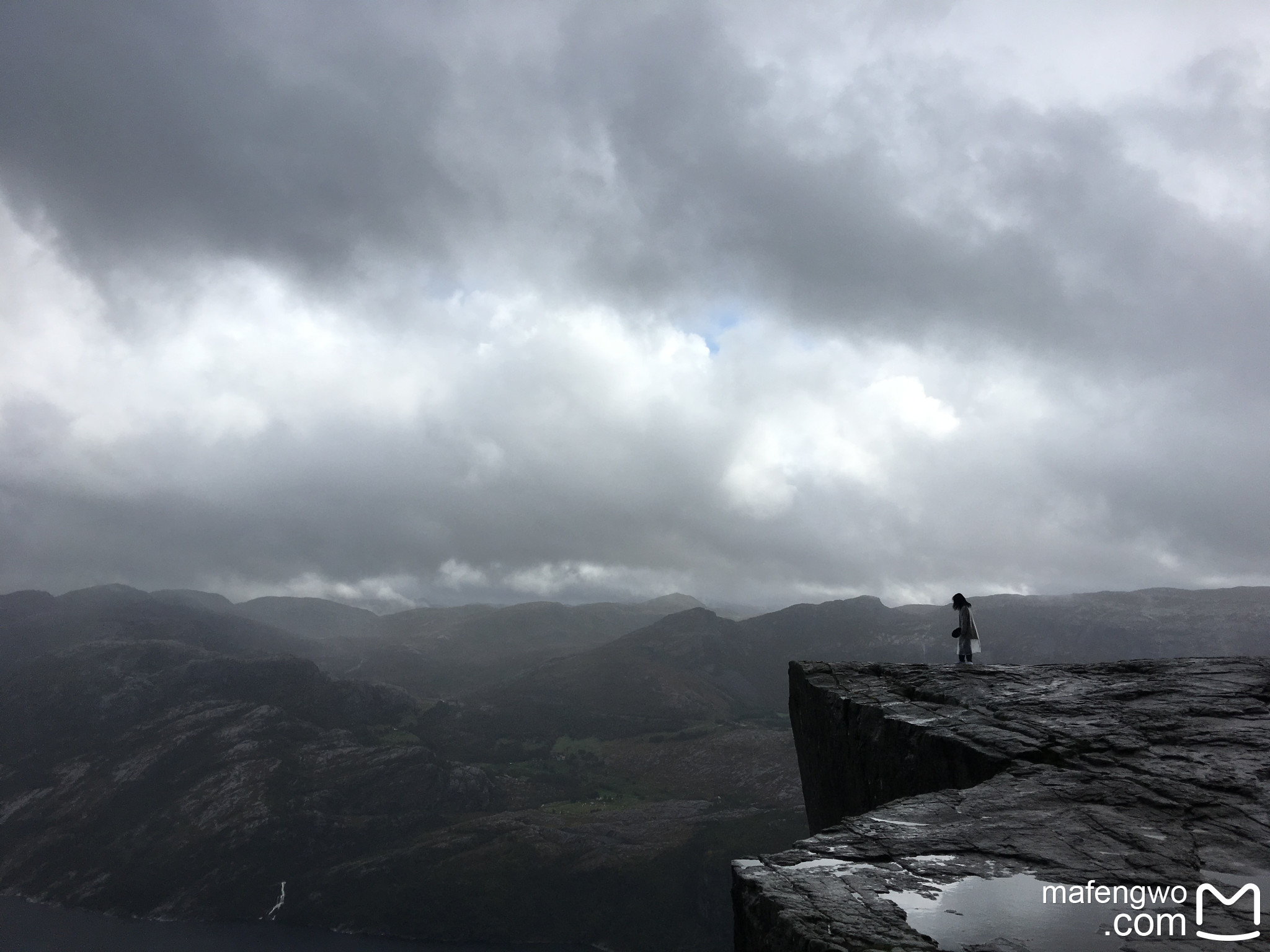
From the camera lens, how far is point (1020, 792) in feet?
55.7

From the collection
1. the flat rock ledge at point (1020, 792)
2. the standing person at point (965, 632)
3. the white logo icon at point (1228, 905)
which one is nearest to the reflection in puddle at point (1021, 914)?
the white logo icon at point (1228, 905)

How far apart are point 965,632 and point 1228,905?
20.1 metres

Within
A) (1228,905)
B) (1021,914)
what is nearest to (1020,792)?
(1228,905)

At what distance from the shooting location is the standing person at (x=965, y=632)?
99.0 ft

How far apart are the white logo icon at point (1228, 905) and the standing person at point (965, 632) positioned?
18405 mm

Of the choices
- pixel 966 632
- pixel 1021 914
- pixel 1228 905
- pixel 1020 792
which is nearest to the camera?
pixel 1228 905

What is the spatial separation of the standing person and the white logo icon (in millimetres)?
18405

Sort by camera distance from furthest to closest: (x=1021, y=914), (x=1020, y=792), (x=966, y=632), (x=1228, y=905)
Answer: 1. (x=966, y=632)
2. (x=1020, y=792)
3. (x=1021, y=914)
4. (x=1228, y=905)

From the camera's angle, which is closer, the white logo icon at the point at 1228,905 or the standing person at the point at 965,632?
the white logo icon at the point at 1228,905

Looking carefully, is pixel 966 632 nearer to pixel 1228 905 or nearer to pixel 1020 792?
pixel 1020 792

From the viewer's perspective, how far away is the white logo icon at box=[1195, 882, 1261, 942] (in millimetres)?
10281

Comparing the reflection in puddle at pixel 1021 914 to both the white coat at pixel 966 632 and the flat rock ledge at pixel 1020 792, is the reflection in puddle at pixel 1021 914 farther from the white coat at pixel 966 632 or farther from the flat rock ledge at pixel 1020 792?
the white coat at pixel 966 632

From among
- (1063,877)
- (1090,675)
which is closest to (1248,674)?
(1090,675)

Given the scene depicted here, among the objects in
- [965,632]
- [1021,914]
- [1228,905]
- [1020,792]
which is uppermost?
[965,632]
